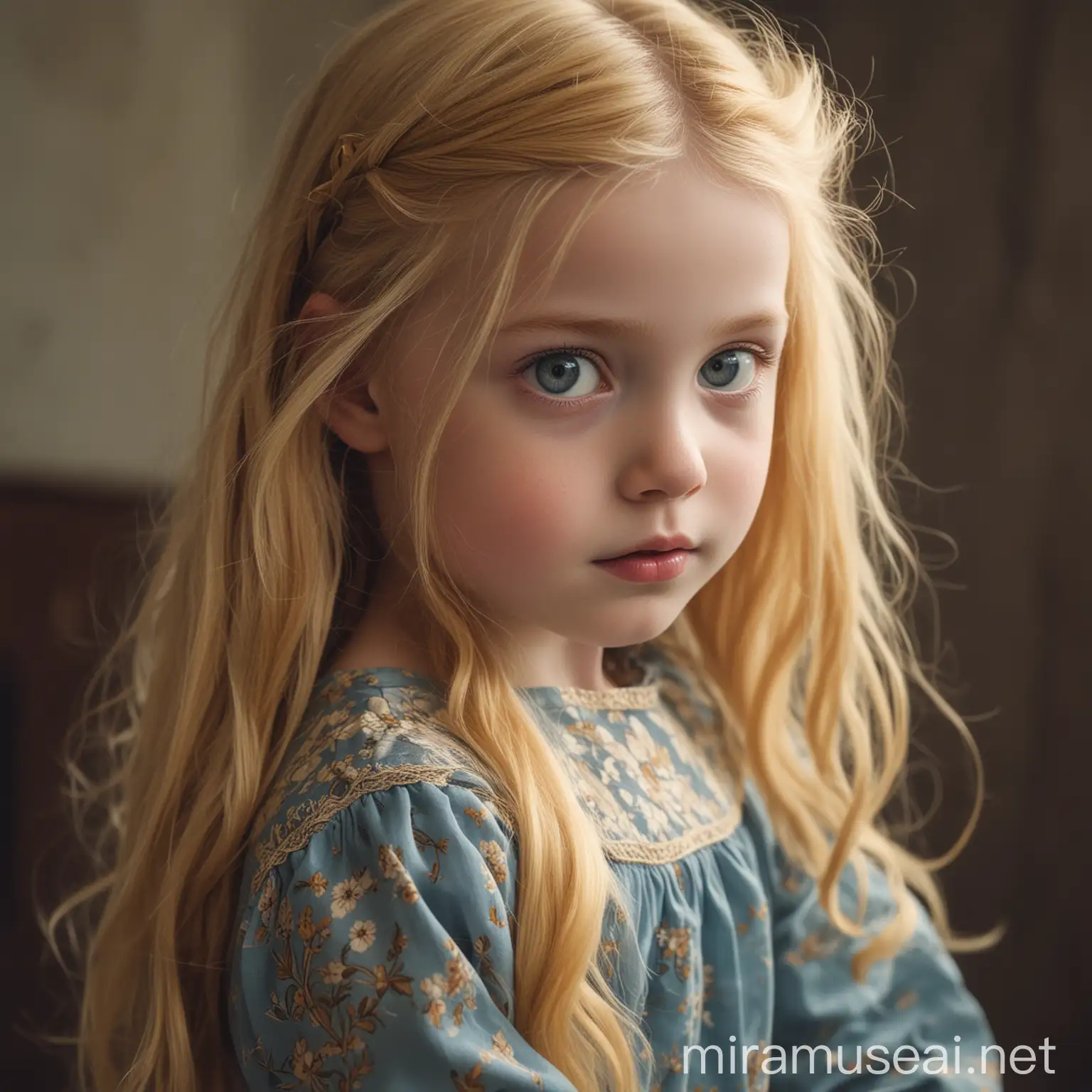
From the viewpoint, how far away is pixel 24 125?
1672 millimetres

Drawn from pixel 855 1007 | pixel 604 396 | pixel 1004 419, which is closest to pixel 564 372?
pixel 604 396

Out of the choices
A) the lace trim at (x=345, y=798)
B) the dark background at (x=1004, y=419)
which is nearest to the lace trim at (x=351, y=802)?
the lace trim at (x=345, y=798)

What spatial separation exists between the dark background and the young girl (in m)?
0.36

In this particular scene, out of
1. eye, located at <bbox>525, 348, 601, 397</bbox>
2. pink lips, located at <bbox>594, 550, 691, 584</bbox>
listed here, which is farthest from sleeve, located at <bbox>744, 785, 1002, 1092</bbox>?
eye, located at <bbox>525, 348, 601, 397</bbox>

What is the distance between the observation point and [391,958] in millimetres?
695

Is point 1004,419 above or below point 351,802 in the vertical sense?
above

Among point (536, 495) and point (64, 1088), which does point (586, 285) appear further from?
point (64, 1088)

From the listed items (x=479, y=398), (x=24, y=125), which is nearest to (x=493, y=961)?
(x=479, y=398)

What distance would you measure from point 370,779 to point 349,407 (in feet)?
0.77

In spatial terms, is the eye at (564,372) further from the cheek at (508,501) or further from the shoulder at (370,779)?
the shoulder at (370,779)

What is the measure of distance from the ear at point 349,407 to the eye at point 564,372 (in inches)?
4.5

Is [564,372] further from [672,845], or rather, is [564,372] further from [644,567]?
[672,845]

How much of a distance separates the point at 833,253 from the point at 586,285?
28cm

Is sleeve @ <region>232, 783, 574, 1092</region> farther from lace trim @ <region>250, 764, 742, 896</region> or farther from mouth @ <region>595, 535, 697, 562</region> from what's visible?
mouth @ <region>595, 535, 697, 562</region>
